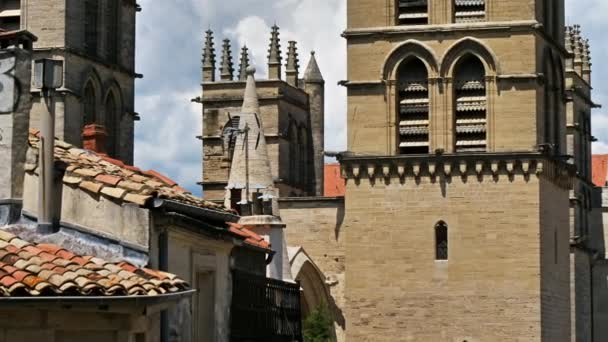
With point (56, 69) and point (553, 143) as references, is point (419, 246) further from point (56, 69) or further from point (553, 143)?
point (56, 69)

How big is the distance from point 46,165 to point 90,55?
3639 cm

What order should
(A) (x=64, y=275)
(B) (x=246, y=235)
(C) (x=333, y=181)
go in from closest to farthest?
(A) (x=64, y=275) → (B) (x=246, y=235) → (C) (x=333, y=181)

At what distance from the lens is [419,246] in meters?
50.2

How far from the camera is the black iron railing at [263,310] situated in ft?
70.4

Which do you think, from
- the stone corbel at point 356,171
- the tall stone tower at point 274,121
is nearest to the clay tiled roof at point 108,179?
the stone corbel at point 356,171

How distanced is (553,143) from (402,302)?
6.06 metres

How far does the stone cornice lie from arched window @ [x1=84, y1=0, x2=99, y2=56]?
24.1 ft

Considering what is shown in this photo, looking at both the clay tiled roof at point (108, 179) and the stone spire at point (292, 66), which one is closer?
the clay tiled roof at point (108, 179)

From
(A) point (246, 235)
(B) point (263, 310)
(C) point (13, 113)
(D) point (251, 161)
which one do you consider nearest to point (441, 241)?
(D) point (251, 161)

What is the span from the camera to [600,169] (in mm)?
93688

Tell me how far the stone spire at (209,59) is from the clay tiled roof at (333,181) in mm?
8998

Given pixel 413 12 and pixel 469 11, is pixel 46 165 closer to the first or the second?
pixel 469 11

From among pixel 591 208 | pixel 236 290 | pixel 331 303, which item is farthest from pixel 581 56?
pixel 236 290

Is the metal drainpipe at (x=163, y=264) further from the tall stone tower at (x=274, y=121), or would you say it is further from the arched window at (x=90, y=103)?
the tall stone tower at (x=274, y=121)
